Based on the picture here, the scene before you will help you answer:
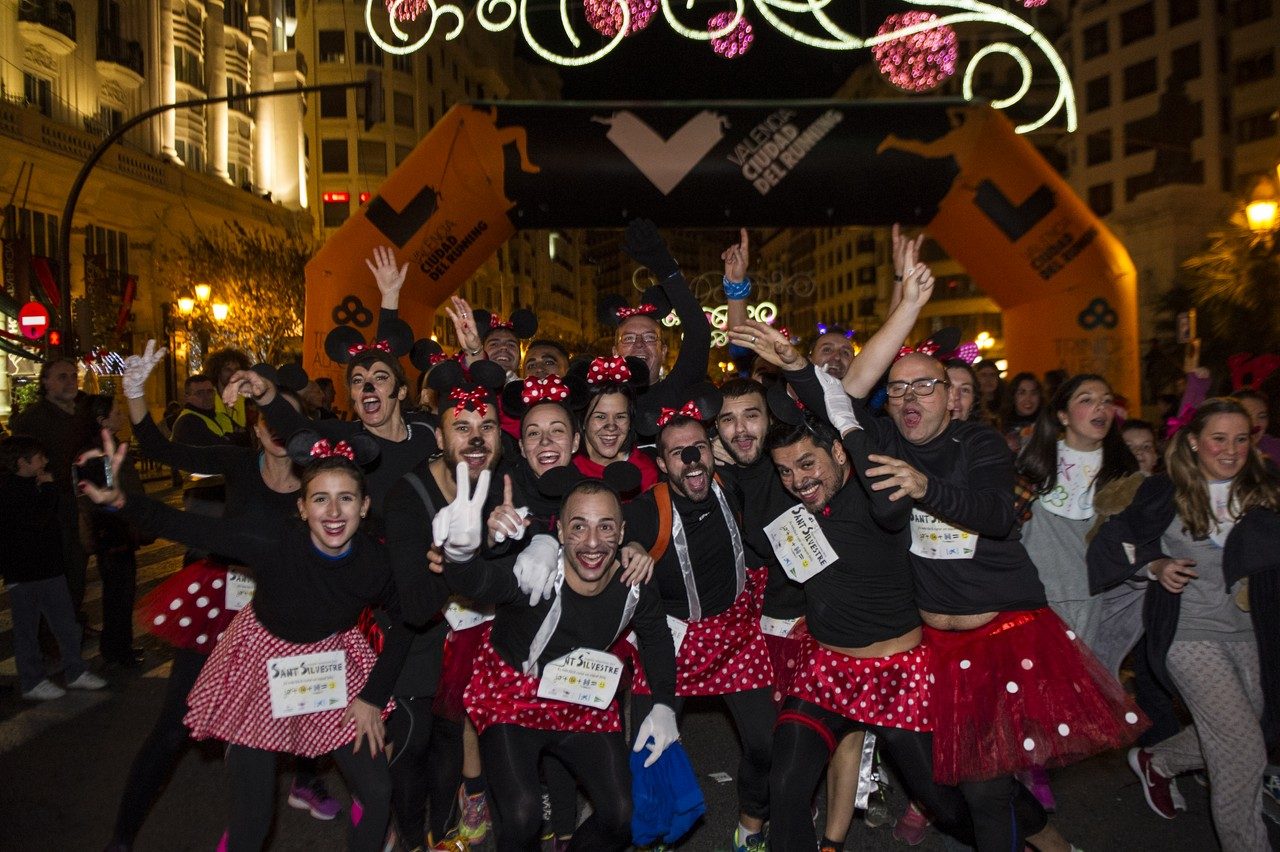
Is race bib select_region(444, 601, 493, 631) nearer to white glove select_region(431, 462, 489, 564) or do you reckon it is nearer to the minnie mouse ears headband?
A: the minnie mouse ears headband

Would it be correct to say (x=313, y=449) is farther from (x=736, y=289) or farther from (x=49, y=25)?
(x=49, y=25)

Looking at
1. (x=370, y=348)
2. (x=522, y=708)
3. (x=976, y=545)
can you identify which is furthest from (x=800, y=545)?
(x=370, y=348)

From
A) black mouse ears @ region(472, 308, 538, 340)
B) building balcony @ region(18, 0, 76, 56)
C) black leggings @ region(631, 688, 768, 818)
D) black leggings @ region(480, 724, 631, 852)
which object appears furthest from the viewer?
building balcony @ region(18, 0, 76, 56)

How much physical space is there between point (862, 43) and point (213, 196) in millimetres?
27002

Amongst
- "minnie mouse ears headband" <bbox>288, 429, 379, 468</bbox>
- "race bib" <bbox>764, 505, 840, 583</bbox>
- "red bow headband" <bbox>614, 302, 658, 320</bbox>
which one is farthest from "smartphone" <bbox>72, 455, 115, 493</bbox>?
"red bow headband" <bbox>614, 302, 658, 320</bbox>

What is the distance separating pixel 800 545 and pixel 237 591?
8.85 ft

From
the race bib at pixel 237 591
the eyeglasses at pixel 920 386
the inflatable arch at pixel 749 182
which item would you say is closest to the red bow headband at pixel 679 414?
the eyeglasses at pixel 920 386

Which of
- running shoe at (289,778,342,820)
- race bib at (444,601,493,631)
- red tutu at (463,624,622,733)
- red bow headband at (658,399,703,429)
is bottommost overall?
running shoe at (289,778,342,820)

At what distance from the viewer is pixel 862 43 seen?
1059 cm

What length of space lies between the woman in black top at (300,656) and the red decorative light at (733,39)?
8587 millimetres

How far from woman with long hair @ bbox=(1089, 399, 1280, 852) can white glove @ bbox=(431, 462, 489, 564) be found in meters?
2.80

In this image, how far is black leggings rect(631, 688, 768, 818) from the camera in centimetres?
413

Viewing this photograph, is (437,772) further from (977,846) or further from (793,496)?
(977,846)

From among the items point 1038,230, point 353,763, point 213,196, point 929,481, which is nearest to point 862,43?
point 1038,230
